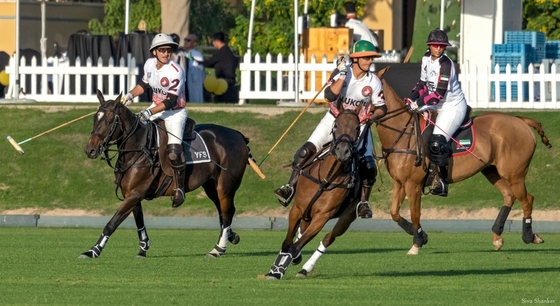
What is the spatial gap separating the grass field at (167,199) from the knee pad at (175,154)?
582cm

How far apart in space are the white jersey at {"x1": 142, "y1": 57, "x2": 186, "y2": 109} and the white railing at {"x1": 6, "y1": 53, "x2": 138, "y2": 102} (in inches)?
503

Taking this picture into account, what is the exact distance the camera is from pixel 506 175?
19328mm

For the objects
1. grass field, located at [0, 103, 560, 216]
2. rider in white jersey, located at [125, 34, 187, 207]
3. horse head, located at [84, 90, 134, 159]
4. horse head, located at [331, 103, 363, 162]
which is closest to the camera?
horse head, located at [331, 103, 363, 162]

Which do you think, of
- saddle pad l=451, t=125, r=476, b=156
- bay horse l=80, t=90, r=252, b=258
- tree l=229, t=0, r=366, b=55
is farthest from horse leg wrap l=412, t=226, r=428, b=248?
tree l=229, t=0, r=366, b=55

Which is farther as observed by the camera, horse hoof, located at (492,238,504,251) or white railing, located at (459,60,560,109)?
white railing, located at (459,60,560,109)

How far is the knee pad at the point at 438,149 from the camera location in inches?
721

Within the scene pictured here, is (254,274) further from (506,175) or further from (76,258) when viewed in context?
(506,175)

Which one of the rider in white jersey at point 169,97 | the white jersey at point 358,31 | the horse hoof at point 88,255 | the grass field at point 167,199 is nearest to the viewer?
the horse hoof at point 88,255

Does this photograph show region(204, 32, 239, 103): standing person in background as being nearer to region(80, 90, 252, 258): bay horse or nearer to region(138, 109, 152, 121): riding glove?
region(80, 90, 252, 258): bay horse

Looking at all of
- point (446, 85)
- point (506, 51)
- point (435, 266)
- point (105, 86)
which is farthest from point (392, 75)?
point (435, 266)

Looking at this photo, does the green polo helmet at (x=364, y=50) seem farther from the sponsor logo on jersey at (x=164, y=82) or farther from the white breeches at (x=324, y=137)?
the sponsor logo on jersey at (x=164, y=82)

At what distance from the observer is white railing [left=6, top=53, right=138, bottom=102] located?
99.1 feet

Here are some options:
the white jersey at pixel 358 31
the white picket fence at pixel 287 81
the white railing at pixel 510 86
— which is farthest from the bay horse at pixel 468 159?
the white jersey at pixel 358 31

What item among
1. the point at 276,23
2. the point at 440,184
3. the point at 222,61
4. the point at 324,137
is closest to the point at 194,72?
the point at 222,61
